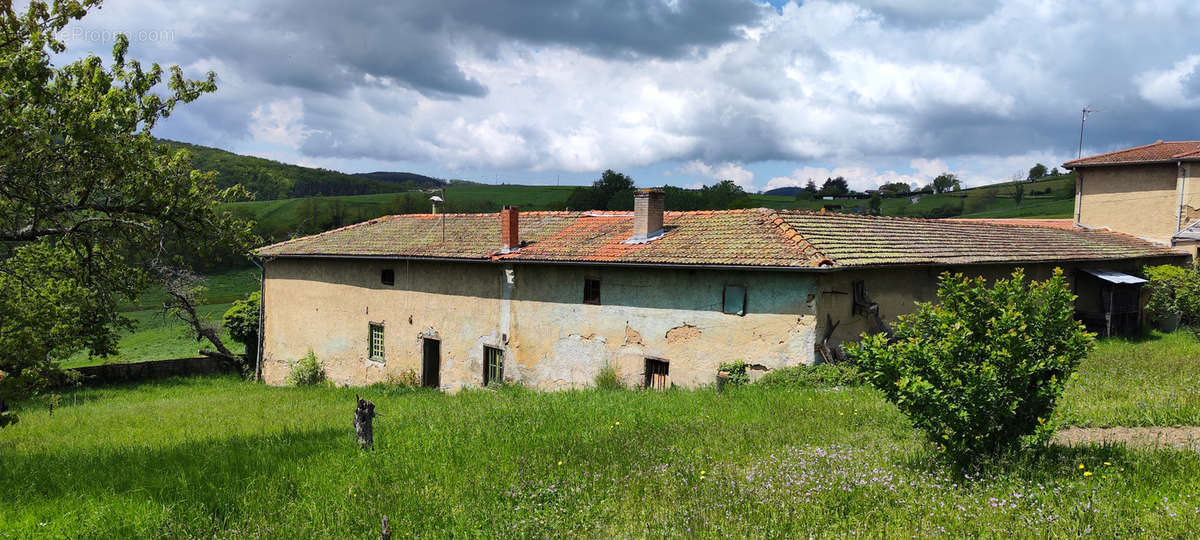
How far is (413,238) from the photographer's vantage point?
68.9ft

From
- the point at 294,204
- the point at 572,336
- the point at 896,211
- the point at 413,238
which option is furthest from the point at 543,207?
the point at 572,336

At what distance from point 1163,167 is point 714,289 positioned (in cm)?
2077

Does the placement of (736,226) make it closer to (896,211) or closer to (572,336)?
(572,336)

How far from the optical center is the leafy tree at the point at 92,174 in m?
6.92

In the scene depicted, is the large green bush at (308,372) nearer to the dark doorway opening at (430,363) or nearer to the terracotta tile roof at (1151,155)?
the dark doorway opening at (430,363)

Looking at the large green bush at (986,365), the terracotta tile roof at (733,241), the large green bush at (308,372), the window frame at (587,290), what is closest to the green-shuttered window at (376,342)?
the terracotta tile roof at (733,241)

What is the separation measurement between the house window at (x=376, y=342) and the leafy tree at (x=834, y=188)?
79.8m

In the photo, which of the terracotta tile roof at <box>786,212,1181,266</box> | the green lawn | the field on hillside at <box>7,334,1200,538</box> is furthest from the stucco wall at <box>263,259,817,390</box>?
the green lawn

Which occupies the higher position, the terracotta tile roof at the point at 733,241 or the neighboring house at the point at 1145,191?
the neighboring house at the point at 1145,191

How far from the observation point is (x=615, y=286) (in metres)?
15.4

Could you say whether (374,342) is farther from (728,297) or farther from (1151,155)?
(1151,155)

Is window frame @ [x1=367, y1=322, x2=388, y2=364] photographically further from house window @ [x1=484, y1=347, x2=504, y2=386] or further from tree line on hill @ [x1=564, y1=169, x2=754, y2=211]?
tree line on hill @ [x1=564, y1=169, x2=754, y2=211]

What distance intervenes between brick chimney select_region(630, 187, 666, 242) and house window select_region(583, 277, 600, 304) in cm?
157

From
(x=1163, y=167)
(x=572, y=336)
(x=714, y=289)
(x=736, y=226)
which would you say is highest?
(x=1163, y=167)
